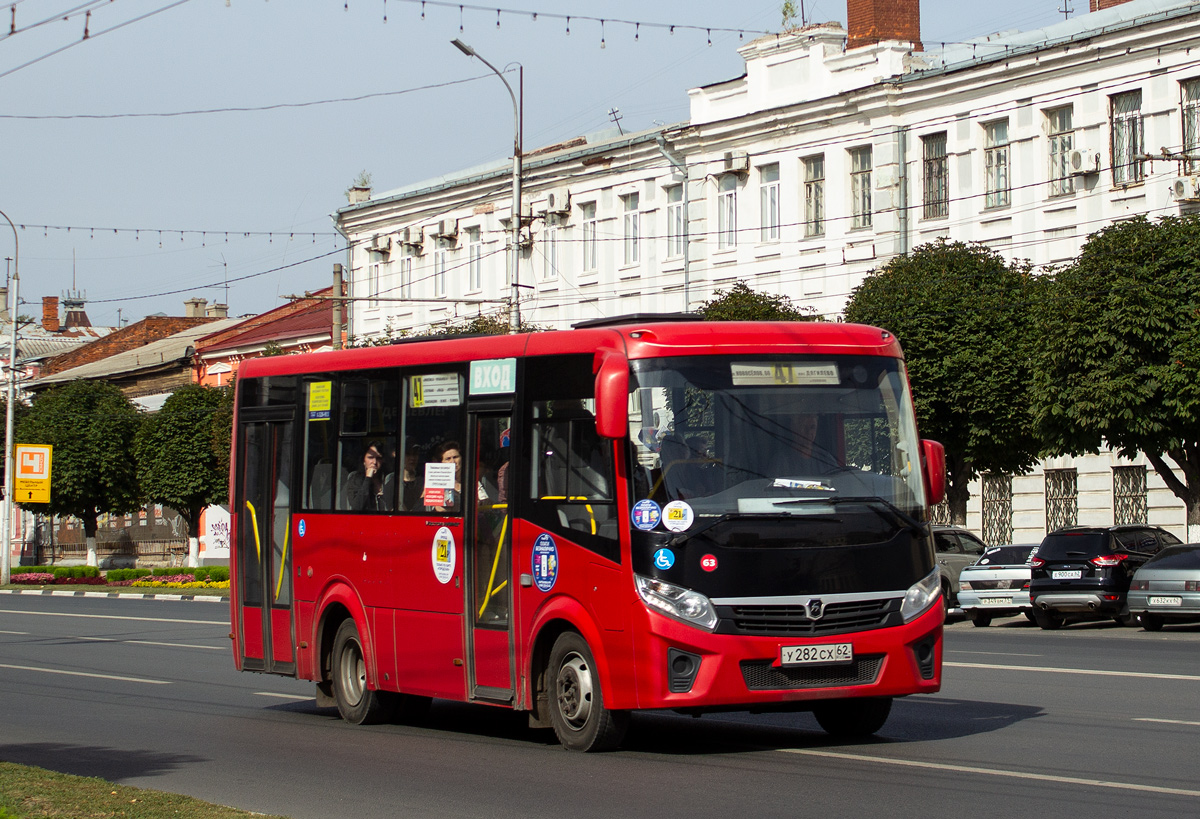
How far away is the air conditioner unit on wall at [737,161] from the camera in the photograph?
44.4 m

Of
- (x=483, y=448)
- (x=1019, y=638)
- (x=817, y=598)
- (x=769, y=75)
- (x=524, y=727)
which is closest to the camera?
(x=817, y=598)

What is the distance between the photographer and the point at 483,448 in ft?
40.8

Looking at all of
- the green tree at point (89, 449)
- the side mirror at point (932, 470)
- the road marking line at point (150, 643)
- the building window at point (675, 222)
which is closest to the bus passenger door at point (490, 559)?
the side mirror at point (932, 470)

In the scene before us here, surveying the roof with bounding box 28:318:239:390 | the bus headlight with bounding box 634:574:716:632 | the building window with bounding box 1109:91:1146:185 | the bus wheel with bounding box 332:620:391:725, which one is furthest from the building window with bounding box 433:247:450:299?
the bus headlight with bounding box 634:574:716:632

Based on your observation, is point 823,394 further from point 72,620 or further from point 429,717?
point 72,620

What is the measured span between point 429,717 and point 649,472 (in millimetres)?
4731

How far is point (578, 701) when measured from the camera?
37.4ft

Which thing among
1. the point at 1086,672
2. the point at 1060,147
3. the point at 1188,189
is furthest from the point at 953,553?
the point at 1086,672

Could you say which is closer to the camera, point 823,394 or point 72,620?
point 823,394

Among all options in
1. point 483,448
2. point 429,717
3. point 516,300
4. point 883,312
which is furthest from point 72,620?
point 483,448

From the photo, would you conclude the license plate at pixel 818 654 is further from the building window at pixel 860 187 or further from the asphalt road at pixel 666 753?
the building window at pixel 860 187

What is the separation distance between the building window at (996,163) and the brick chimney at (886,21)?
462cm

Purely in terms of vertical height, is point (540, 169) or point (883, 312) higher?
point (540, 169)

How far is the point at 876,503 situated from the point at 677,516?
134cm
